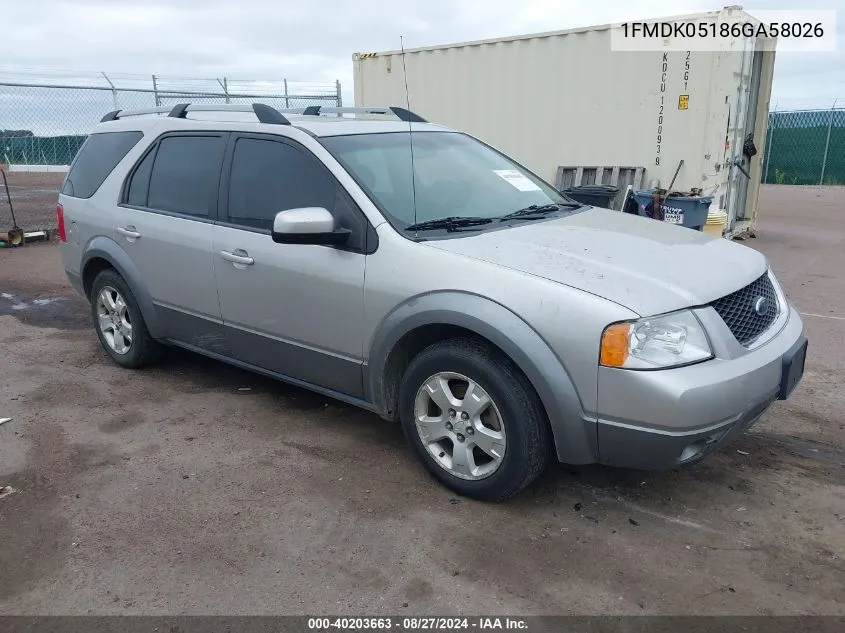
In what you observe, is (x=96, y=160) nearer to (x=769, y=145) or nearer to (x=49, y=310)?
(x=49, y=310)

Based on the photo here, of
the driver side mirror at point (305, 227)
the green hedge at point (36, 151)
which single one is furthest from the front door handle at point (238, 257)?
the green hedge at point (36, 151)

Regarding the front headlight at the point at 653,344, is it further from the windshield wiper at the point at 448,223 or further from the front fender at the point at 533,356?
the windshield wiper at the point at 448,223

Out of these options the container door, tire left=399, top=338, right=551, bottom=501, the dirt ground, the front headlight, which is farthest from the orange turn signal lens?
the container door

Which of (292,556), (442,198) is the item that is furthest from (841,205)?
(292,556)

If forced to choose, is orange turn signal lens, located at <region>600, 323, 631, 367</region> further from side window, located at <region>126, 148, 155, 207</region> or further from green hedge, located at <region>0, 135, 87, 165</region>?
green hedge, located at <region>0, 135, 87, 165</region>

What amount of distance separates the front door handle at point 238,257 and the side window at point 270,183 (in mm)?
167

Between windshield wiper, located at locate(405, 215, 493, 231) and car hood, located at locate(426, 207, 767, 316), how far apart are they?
0.15m

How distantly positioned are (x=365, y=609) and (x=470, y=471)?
0.87 m

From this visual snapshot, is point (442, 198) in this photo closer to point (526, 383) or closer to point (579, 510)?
point (526, 383)

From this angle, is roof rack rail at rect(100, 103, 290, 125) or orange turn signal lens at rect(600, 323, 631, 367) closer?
orange turn signal lens at rect(600, 323, 631, 367)

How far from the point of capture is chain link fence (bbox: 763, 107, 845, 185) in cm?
2191

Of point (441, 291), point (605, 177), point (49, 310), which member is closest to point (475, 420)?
point (441, 291)

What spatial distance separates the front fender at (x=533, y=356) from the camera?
2.96 metres

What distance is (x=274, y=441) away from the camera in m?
4.08
